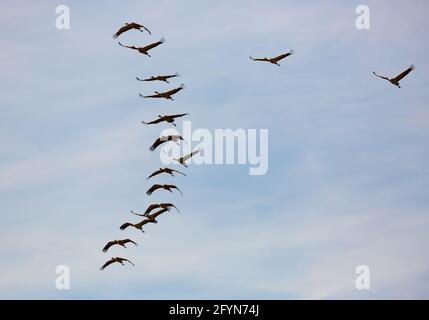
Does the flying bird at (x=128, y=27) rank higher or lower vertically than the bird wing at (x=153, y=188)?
higher

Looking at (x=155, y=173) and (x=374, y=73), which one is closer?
(x=374, y=73)

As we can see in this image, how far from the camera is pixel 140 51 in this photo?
195250mm

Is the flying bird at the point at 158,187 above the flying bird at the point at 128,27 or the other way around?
the other way around

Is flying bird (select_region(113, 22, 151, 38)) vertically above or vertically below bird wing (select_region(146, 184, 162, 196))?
above

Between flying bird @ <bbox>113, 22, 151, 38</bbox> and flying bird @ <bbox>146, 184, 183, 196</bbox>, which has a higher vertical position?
flying bird @ <bbox>113, 22, 151, 38</bbox>
